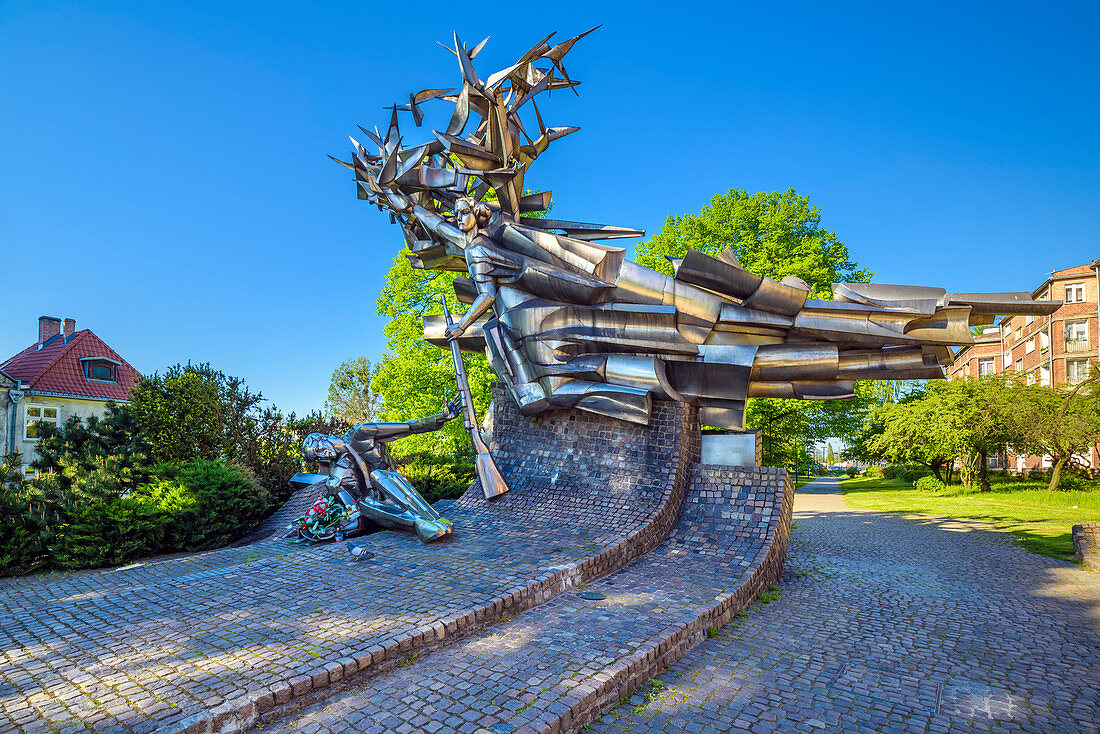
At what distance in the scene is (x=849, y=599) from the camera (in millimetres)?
8812

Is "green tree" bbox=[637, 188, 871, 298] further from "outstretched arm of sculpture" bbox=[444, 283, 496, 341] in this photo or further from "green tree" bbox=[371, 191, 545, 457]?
"outstretched arm of sculpture" bbox=[444, 283, 496, 341]

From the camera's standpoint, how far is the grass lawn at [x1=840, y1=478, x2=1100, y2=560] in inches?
560

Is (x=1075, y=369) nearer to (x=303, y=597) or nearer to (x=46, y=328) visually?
(x=303, y=597)

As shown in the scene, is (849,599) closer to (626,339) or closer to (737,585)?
(737,585)

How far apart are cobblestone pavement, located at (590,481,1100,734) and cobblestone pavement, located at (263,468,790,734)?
445mm

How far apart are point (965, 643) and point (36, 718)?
9.10 metres

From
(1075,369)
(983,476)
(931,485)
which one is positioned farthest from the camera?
(1075,369)

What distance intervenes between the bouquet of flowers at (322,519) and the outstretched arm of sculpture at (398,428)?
124 centimetres

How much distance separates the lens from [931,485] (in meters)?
32.2

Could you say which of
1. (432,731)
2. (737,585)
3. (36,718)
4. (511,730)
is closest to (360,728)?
(432,731)

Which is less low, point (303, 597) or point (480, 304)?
point (480, 304)

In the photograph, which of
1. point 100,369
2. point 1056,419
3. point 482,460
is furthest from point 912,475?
point 100,369

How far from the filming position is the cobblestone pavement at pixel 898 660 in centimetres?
520

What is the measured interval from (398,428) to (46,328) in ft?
92.1
